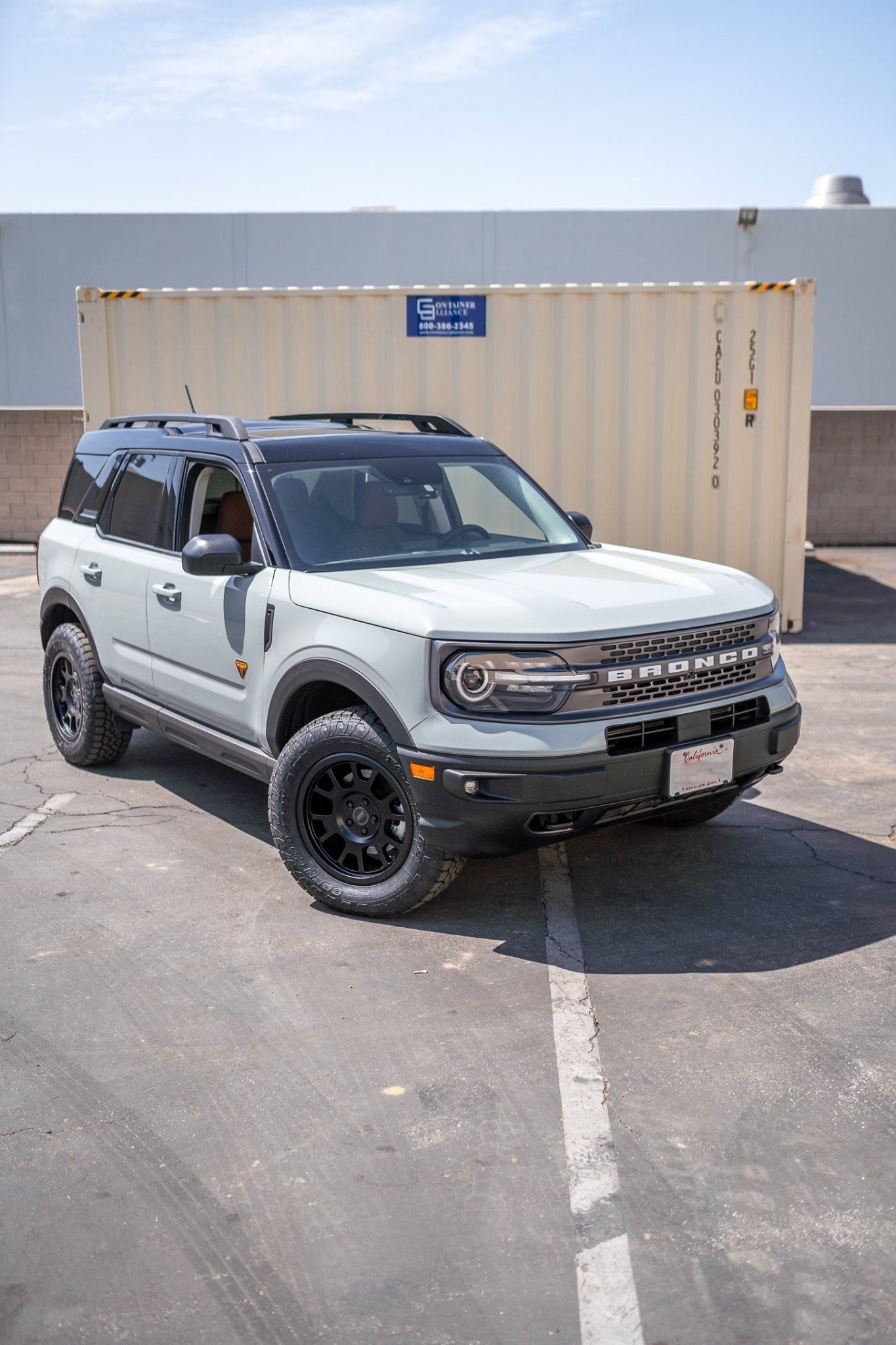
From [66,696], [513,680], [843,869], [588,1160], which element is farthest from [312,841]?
[66,696]

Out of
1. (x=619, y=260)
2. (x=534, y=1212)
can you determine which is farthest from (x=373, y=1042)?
(x=619, y=260)

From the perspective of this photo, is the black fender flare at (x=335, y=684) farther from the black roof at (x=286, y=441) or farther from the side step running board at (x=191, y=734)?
the black roof at (x=286, y=441)

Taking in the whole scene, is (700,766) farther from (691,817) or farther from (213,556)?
(213,556)

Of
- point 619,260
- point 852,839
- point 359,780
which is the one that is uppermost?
point 619,260

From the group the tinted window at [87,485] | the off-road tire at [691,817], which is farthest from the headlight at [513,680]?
the tinted window at [87,485]

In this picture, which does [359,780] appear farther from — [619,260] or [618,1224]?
[619,260]

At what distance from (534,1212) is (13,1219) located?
1244 millimetres

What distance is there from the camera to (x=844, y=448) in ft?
61.0

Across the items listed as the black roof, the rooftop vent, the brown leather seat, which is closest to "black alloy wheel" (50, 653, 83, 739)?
the black roof

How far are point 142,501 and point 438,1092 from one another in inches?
149

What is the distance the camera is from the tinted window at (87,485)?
22.1 feet

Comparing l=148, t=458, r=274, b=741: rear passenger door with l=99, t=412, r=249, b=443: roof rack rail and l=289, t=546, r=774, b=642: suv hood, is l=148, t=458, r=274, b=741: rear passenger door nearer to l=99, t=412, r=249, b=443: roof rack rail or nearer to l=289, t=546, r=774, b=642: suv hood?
l=99, t=412, r=249, b=443: roof rack rail

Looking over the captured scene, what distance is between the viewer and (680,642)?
15.3ft

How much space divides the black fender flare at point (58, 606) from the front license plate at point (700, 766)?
3425mm
